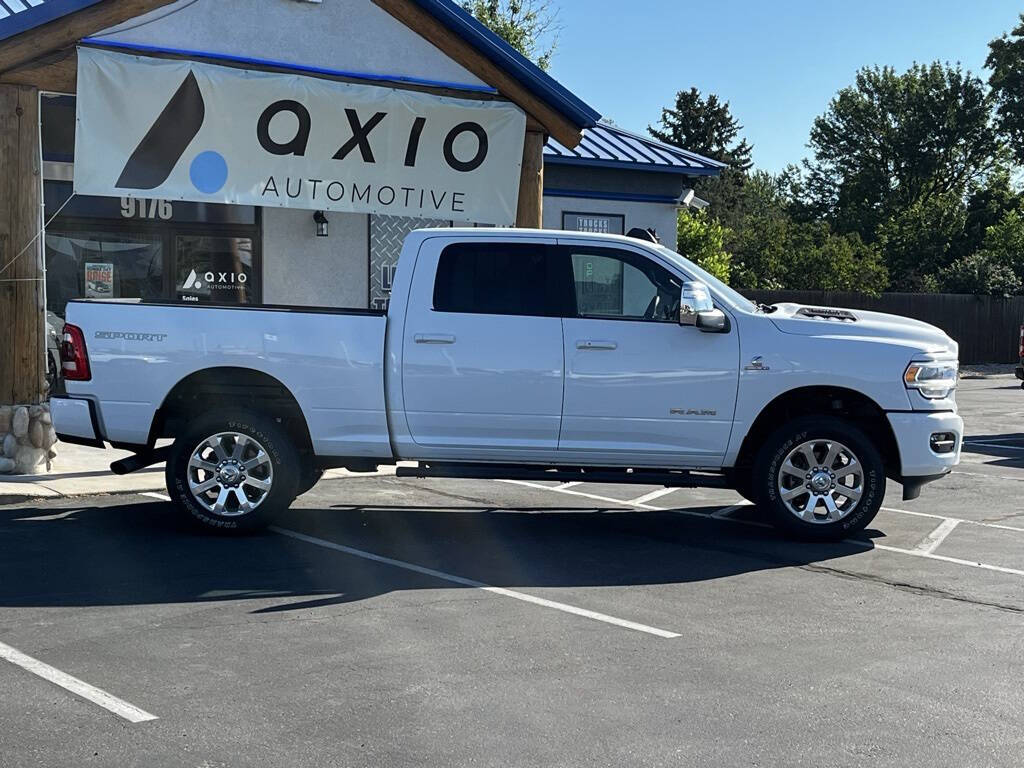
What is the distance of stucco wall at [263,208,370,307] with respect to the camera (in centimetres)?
1487

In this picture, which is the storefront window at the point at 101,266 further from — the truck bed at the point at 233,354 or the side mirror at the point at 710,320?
the side mirror at the point at 710,320

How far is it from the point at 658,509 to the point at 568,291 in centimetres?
249

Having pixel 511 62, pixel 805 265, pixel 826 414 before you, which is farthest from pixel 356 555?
pixel 805 265

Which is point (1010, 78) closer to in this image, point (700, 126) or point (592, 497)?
point (700, 126)

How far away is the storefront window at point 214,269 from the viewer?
14.8 m

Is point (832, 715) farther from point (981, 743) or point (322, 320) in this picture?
point (322, 320)

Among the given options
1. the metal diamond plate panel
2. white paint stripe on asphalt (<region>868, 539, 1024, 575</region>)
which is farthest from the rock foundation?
white paint stripe on asphalt (<region>868, 539, 1024, 575</region>)

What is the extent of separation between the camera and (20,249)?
1101 centimetres

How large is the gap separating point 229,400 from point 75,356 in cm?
113

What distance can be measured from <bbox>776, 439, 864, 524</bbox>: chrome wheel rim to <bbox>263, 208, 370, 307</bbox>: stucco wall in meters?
7.84

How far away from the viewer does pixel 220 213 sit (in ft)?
48.5

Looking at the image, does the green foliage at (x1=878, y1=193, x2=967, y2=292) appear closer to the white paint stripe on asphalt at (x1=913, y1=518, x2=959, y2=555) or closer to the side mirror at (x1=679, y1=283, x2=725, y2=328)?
the white paint stripe on asphalt at (x1=913, y1=518, x2=959, y2=555)

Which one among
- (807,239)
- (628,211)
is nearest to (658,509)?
(628,211)

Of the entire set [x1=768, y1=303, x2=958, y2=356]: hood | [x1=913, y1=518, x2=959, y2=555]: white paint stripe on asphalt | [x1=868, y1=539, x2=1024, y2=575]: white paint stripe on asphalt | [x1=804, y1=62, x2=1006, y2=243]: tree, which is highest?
[x1=804, y1=62, x2=1006, y2=243]: tree
